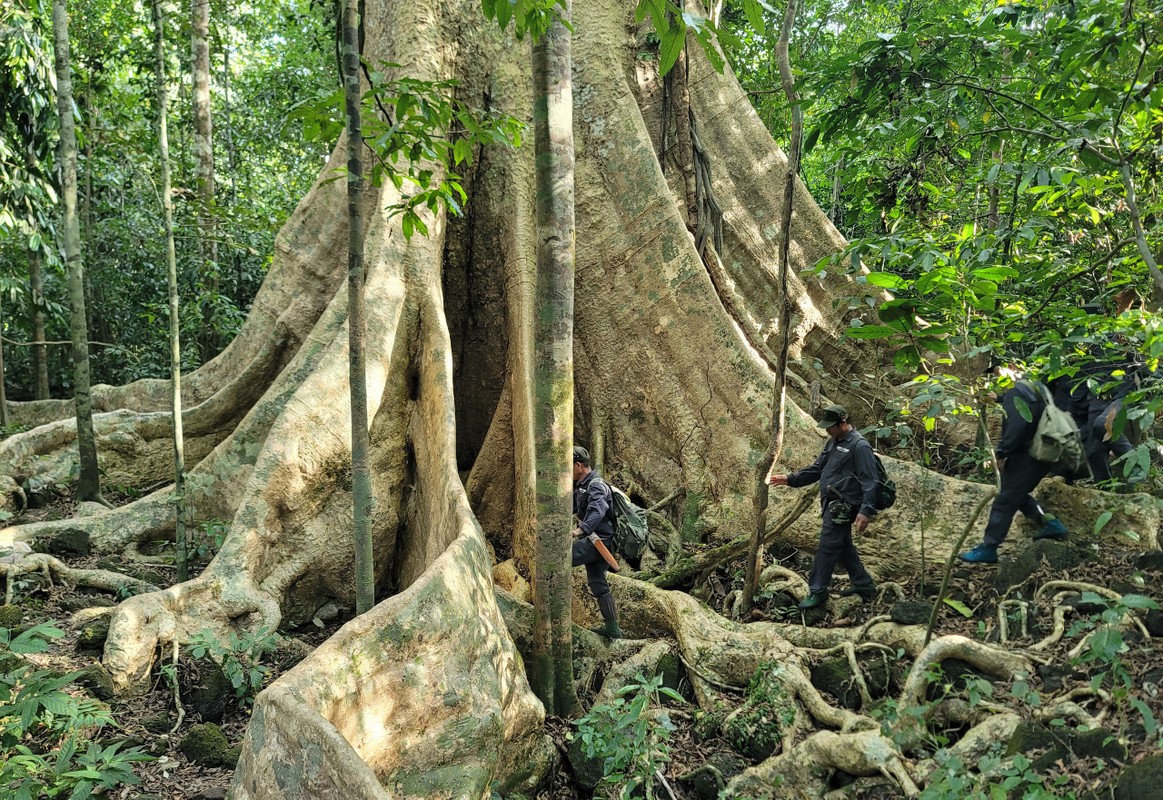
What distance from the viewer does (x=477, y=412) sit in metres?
7.12

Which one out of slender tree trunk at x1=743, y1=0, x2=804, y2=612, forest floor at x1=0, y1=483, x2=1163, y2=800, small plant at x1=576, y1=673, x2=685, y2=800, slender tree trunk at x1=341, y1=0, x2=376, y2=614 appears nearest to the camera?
forest floor at x1=0, y1=483, x2=1163, y2=800

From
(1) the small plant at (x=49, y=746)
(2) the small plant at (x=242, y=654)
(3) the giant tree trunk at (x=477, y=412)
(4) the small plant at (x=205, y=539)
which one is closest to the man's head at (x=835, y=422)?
(3) the giant tree trunk at (x=477, y=412)

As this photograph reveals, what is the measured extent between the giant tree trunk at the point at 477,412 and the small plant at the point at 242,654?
179 millimetres

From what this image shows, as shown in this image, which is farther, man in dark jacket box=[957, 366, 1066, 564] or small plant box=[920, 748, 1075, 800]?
man in dark jacket box=[957, 366, 1066, 564]

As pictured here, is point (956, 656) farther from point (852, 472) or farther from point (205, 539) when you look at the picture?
point (205, 539)

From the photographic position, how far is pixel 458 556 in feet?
13.4

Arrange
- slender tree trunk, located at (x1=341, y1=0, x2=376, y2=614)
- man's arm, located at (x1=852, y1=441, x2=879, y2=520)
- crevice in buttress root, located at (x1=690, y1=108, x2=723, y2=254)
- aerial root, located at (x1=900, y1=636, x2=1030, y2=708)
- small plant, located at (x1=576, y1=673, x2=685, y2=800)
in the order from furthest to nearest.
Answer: crevice in buttress root, located at (x1=690, y1=108, x2=723, y2=254) < man's arm, located at (x1=852, y1=441, x2=879, y2=520) < aerial root, located at (x1=900, y1=636, x2=1030, y2=708) < slender tree trunk, located at (x1=341, y1=0, x2=376, y2=614) < small plant, located at (x1=576, y1=673, x2=685, y2=800)

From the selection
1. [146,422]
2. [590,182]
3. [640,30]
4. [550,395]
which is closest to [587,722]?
[550,395]

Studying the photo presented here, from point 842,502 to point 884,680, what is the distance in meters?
1.15

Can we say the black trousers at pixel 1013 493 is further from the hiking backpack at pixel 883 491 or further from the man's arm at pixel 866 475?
the man's arm at pixel 866 475

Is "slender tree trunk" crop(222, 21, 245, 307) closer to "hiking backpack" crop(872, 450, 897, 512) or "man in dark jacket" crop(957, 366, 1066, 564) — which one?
"hiking backpack" crop(872, 450, 897, 512)

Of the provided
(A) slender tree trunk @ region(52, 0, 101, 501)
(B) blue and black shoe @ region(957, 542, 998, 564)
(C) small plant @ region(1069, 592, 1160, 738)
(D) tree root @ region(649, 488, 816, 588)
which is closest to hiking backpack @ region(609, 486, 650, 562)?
(D) tree root @ region(649, 488, 816, 588)

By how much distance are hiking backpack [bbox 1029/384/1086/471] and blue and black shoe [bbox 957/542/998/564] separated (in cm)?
69

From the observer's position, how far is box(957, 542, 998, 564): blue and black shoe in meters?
5.16
